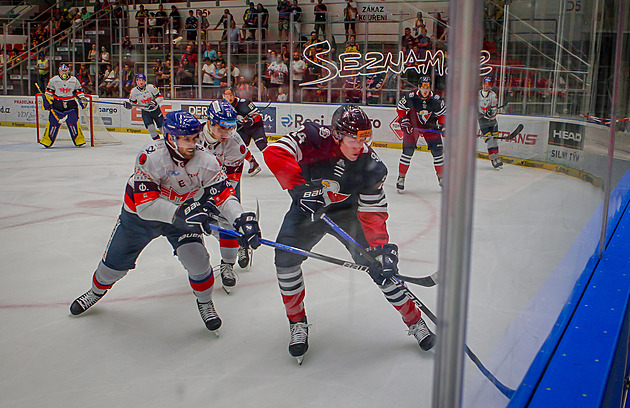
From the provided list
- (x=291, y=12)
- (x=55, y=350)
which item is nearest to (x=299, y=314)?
(x=55, y=350)

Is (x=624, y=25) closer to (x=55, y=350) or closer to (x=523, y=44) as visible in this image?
(x=523, y=44)

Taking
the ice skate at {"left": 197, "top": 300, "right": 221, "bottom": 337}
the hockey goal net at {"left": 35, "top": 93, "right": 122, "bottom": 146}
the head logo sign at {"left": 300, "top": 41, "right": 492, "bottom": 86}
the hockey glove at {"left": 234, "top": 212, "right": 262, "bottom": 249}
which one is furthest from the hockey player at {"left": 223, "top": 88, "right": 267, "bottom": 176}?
the hockey goal net at {"left": 35, "top": 93, "right": 122, "bottom": 146}

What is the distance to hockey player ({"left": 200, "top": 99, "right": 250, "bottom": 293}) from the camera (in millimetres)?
2562

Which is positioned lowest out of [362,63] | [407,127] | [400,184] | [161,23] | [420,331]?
[420,331]

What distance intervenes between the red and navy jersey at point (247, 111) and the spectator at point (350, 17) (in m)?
1.07

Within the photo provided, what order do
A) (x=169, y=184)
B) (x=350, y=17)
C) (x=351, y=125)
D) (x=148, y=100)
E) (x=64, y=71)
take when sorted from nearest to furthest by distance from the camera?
(x=351, y=125), (x=169, y=184), (x=350, y=17), (x=64, y=71), (x=148, y=100)

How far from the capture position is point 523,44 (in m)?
0.72

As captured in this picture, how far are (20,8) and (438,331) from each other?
6.85 ft

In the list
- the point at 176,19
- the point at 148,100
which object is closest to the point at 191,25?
the point at 176,19

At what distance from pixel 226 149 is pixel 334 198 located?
1143mm

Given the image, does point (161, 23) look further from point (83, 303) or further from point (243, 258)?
point (83, 303)

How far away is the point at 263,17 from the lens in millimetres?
4871

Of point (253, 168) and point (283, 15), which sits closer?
point (283, 15)

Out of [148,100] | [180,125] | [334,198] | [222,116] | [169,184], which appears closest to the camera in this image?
[334,198]
